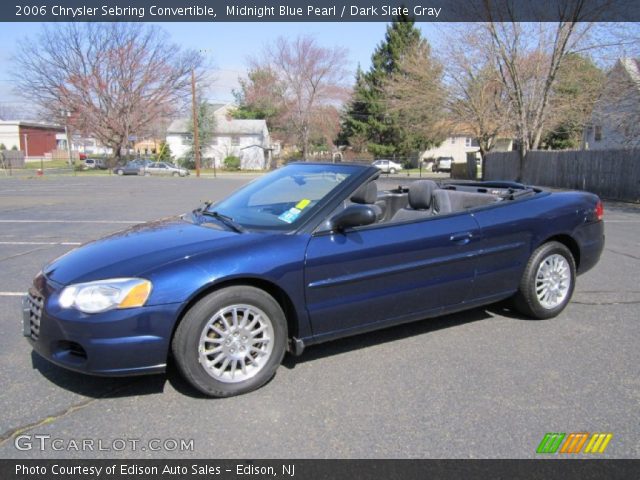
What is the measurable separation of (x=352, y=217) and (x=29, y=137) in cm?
8547

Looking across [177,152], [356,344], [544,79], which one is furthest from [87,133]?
[356,344]

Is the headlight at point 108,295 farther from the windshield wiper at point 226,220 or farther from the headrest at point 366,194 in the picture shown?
the headrest at point 366,194

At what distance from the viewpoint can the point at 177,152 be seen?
65750 mm

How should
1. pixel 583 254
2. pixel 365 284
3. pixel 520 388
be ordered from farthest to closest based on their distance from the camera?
pixel 583 254 < pixel 365 284 < pixel 520 388

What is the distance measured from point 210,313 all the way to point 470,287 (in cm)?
212

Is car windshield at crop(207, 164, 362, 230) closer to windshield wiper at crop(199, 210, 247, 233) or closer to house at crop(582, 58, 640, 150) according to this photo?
windshield wiper at crop(199, 210, 247, 233)

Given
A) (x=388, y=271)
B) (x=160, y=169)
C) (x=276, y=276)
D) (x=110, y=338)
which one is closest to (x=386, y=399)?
(x=388, y=271)

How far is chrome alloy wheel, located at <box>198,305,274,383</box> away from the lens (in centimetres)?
317

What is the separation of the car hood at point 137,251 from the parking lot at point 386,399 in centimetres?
77

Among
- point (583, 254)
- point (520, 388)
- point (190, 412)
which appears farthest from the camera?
point (583, 254)

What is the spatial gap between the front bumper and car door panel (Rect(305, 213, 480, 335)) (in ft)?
3.19

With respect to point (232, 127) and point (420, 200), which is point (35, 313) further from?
point (232, 127)

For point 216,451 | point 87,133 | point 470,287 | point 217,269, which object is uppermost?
point 87,133

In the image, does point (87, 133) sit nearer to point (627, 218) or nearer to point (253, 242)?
point (627, 218)
